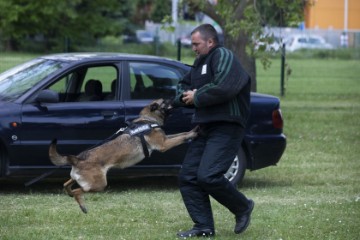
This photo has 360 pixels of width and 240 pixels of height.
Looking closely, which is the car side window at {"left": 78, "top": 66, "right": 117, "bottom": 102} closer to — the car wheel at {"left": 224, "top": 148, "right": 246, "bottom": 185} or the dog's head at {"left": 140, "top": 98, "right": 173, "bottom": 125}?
the dog's head at {"left": 140, "top": 98, "right": 173, "bottom": 125}

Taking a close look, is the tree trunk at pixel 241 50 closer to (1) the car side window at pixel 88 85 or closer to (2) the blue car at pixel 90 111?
(2) the blue car at pixel 90 111

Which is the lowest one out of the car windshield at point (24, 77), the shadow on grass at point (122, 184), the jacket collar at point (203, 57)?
the shadow on grass at point (122, 184)

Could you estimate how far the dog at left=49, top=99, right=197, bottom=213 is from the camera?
8.00 metres

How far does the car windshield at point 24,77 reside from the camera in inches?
389

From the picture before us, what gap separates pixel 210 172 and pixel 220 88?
2.31ft

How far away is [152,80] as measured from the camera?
1026 centimetres

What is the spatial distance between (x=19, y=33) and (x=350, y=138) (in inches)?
1119

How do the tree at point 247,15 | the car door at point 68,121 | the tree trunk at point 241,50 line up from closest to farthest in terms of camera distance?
the car door at point 68,121 → the tree at point 247,15 → the tree trunk at point 241,50

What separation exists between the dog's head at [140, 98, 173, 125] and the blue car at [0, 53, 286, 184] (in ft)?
4.08

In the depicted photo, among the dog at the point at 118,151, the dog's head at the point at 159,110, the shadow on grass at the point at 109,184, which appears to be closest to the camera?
the dog at the point at 118,151

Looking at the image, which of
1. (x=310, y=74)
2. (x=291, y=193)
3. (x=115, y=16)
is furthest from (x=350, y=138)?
(x=115, y=16)

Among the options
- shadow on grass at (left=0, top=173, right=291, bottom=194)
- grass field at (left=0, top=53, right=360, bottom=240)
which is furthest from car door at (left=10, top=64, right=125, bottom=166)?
shadow on grass at (left=0, top=173, right=291, bottom=194)

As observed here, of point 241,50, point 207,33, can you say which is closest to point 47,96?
point 207,33

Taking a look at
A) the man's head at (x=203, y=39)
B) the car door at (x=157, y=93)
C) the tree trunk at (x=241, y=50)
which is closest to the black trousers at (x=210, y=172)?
the man's head at (x=203, y=39)
